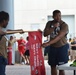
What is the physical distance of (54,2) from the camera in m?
30.5

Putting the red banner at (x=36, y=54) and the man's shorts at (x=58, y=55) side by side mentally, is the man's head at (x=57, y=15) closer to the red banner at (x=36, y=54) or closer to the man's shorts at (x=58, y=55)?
the red banner at (x=36, y=54)

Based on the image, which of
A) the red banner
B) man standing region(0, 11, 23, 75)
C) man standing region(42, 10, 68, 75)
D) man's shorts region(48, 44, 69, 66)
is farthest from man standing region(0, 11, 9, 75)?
man's shorts region(48, 44, 69, 66)

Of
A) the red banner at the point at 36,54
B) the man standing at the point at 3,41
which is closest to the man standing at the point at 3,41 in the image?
the man standing at the point at 3,41

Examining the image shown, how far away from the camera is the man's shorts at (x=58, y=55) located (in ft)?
21.7

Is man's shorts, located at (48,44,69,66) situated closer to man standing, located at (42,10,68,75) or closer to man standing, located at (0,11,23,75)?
man standing, located at (42,10,68,75)

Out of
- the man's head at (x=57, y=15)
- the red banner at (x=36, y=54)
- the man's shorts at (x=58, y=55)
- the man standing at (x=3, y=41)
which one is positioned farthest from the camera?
the man's shorts at (x=58, y=55)

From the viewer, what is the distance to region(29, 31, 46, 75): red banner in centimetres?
628

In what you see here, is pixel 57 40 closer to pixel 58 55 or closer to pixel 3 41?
pixel 58 55

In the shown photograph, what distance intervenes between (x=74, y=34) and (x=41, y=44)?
2263 centimetres

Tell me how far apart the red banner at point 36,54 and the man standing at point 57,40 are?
14cm

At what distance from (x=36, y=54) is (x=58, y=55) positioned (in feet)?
1.87

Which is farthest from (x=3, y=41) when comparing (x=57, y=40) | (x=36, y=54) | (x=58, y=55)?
(x=58, y=55)

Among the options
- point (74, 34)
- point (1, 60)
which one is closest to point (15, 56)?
point (74, 34)

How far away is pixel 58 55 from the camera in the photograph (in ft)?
21.8
